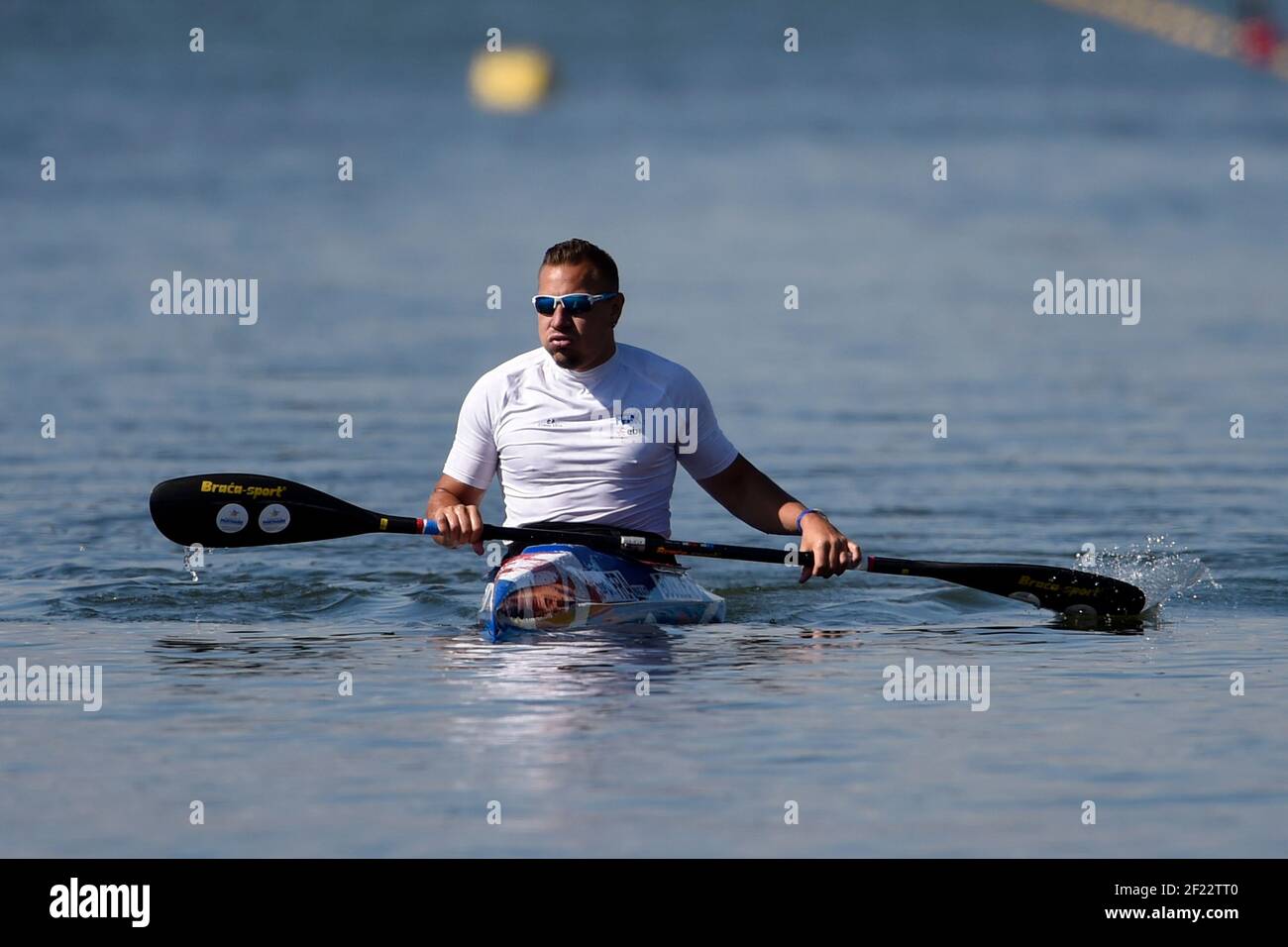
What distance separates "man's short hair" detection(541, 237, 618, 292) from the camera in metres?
9.91

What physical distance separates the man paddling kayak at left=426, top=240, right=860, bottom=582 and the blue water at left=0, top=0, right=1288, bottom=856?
24.8 inches

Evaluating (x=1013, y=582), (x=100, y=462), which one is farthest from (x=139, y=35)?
(x=1013, y=582)

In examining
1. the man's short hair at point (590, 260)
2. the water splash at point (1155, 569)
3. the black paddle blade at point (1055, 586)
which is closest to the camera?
the man's short hair at point (590, 260)

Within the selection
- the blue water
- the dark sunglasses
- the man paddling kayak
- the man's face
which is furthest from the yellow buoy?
the dark sunglasses

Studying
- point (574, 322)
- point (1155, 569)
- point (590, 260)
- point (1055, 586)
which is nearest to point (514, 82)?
point (1155, 569)

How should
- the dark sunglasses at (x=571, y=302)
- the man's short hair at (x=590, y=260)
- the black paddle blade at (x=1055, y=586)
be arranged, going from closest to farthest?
the dark sunglasses at (x=571, y=302) < the man's short hair at (x=590, y=260) < the black paddle blade at (x=1055, y=586)

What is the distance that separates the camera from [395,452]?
1587cm

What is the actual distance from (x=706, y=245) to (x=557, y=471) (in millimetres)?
18972

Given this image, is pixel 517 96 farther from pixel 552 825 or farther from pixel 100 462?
pixel 552 825

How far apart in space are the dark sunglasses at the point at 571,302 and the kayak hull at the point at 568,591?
3.51 feet

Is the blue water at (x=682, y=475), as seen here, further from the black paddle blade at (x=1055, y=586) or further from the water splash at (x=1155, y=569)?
the black paddle blade at (x=1055, y=586)

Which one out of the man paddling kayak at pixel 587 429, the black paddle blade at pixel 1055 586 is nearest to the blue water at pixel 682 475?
the black paddle blade at pixel 1055 586

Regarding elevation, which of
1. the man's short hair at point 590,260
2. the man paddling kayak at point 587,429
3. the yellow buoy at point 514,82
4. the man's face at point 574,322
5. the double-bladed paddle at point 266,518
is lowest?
the double-bladed paddle at point 266,518

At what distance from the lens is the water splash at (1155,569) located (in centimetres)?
1181
